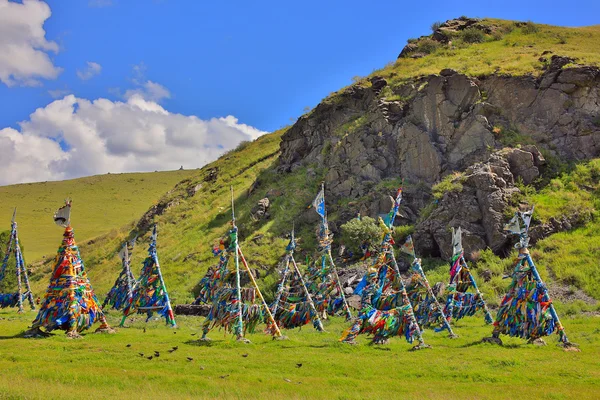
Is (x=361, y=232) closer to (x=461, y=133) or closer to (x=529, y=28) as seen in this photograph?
(x=461, y=133)

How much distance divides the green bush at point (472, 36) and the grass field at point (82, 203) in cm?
5867

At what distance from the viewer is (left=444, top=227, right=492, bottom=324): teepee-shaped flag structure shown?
70.9 feet

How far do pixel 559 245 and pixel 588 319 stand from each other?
8.91 m

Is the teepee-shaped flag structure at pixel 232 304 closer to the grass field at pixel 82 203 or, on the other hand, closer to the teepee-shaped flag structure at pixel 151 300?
the teepee-shaped flag structure at pixel 151 300

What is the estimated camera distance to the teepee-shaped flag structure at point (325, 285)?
934 inches

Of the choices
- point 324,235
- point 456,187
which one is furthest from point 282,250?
point 456,187

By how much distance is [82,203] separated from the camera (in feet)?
388

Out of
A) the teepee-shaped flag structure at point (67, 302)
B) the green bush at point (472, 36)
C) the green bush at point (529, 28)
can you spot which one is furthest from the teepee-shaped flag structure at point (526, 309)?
the green bush at point (529, 28)

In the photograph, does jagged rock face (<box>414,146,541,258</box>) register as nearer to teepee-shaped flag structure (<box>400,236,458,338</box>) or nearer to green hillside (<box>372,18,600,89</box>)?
teepee-shaped flag structure (<box>400,236,458,338</box>)

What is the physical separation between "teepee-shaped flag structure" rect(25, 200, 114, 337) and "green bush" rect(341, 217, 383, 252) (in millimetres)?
18859

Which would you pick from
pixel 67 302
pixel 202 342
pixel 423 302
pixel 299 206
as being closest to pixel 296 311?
pixel 202 342

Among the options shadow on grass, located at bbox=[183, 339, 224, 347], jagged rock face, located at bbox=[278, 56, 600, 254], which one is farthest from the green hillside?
shadow on grass, located at bbox=[183, 339, 224, 347]

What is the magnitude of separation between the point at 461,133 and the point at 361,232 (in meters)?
12.9

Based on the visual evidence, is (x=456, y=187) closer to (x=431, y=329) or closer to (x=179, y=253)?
(x=431, y=329)
